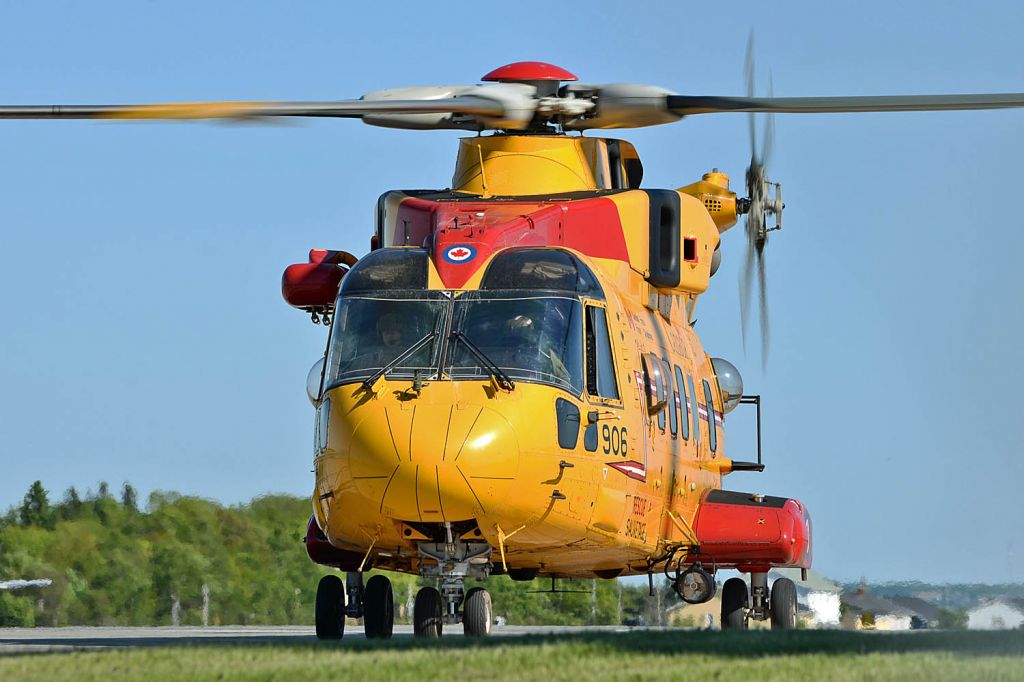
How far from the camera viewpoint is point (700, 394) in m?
22.3

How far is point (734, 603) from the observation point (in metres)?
22.0

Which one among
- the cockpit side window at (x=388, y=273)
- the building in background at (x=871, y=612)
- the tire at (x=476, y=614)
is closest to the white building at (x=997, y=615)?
the tire at (x=476, y=614)

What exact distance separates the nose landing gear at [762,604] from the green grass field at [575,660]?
5864 mm

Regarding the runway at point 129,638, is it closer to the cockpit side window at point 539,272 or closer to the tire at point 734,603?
the tire at point 734,603

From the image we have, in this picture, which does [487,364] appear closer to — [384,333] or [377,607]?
[384,333]

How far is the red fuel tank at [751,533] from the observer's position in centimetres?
2066

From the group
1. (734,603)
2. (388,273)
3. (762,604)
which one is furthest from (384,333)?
(762,604)

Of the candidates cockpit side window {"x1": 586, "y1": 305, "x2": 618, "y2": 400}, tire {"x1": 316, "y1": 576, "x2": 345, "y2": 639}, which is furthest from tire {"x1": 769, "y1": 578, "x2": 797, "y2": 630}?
tire {"x1": 316, "y1": 576, "x2": 345, "y2": 639}

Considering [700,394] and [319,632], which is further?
[700,394]

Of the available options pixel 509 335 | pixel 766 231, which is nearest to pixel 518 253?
pixel 509 335

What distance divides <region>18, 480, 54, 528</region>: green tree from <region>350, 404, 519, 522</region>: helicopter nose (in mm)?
15775

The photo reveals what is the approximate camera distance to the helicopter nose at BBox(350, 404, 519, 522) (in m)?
16.0

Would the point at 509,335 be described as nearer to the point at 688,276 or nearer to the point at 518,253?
the point at 518,253

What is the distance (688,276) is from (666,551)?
3.22 meters
